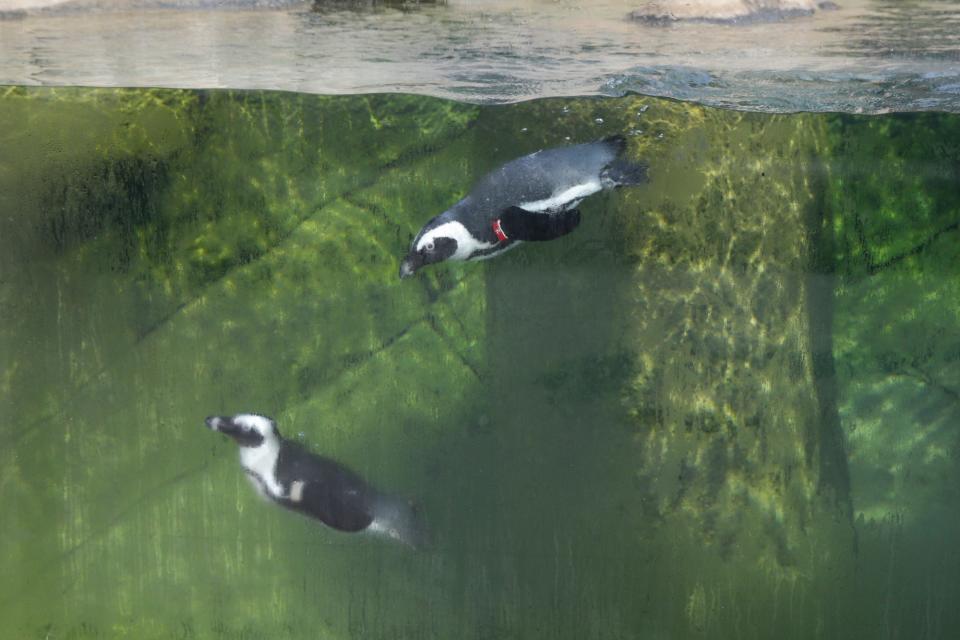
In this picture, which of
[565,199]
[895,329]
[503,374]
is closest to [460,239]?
[565,199]

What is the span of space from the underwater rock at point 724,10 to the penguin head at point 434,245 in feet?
3.48

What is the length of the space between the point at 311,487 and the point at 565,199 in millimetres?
1637

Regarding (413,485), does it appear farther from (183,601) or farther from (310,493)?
(183,601)

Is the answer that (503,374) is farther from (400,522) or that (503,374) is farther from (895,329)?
(895,329)

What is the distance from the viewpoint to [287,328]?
3.36 metres

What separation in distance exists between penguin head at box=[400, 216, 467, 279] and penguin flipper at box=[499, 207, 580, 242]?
0.22m

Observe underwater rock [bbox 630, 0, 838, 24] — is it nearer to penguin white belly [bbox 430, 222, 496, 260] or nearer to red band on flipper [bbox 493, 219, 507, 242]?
red band on flipper [bbox 493, 219, 507, 242]

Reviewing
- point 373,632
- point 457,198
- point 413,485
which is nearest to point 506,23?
point 457,198

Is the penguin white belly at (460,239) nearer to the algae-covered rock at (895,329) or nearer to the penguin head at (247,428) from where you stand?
the penguin head at (247,428)

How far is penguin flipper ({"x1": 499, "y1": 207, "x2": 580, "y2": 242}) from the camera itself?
9.96 feet

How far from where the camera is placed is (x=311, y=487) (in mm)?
3363

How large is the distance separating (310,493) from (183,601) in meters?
0.76

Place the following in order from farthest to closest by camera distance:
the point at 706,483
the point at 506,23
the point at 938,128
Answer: the point at 938,128 < the point at 706,483 < the point at 506,23

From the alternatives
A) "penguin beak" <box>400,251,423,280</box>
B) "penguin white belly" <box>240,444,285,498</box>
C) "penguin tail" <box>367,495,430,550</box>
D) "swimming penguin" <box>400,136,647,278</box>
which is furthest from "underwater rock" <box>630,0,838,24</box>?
"penguin white belly" <box>240,444,285,498</box>
